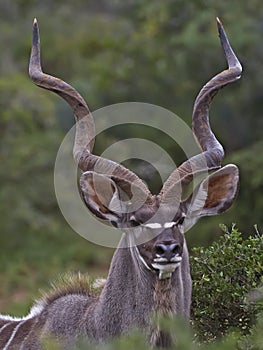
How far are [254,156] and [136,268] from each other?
7478 mm

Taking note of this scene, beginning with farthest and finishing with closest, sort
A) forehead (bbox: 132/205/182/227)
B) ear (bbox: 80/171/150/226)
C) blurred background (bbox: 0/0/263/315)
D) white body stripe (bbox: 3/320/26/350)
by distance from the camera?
blurred background (bbox: 0/0/263/315), white body stripe (bbox: 3/320/26/350), ear (bbox: 80/171/150/226), forehead (bbox: 132/205/182/227)

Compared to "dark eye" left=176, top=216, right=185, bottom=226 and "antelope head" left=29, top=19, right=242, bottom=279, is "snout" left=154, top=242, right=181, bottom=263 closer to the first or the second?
"antelope head" left=29, top=19, right=242, bottom=279

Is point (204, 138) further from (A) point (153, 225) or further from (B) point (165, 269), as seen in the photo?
(B) point (165, 269)

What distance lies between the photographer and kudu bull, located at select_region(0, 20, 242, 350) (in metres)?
4.94

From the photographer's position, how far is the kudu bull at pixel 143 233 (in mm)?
4938

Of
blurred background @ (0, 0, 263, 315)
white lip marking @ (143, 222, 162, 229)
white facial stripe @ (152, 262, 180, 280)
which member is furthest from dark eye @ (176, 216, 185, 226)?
blurred background @ (0, 0, 263, 315)

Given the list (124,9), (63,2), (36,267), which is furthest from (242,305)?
(63,2)

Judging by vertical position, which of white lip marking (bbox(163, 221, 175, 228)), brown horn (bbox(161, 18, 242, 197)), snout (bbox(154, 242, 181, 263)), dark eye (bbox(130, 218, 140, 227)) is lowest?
snout (bbox(154, 242, 181, 263))

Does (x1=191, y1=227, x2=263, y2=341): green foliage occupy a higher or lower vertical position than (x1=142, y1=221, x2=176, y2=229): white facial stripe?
lower

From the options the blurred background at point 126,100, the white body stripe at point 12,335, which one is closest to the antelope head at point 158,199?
the white body stripe at point 12,335

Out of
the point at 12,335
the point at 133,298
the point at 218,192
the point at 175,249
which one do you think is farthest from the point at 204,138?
the point at 12,335

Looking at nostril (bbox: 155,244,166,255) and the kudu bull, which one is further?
the kudu bull

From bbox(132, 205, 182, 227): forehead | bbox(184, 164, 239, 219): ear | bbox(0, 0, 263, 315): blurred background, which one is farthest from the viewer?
bbox(0, 0, 263, 315): blurred background

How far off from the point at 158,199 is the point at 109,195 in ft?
0.84
